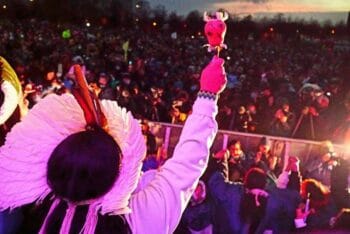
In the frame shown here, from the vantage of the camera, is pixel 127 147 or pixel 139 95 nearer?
pixel 127 147

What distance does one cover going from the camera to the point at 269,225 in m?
5.61

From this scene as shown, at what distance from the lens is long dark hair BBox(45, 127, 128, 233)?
1.62 metres

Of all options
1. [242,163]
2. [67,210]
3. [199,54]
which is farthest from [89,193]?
[199,54]

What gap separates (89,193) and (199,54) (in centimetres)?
2907

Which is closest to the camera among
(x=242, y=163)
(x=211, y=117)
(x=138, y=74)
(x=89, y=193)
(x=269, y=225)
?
(x=89, y=193)

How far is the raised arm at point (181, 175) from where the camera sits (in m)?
1.72

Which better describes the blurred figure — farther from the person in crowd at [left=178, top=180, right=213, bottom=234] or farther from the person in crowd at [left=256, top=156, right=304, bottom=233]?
the person in crowd at [left=256, top=156, right=304, bottom=233]

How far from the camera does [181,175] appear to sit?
1.74 m

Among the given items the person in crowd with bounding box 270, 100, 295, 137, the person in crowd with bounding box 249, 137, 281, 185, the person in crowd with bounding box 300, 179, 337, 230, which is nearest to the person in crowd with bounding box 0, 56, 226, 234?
the person in crowd with bounding box 300, 179, 337, 230

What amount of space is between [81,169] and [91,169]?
0.03 m

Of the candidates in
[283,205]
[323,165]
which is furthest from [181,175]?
[323,165]

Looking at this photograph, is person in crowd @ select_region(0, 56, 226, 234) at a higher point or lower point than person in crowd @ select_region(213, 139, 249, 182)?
higher

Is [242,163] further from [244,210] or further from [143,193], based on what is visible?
[143,193]

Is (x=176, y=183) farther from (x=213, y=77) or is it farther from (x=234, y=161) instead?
(x=234, y=161)
